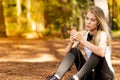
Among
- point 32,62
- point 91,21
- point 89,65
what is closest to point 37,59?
point 32,62

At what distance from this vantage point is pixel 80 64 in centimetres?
584

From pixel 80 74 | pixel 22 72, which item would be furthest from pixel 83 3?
pixel 80 74

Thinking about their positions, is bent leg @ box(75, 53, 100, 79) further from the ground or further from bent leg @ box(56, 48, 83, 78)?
the ground

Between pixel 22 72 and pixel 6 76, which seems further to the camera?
pixel 22 72

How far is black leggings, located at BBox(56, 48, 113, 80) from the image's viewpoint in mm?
5496

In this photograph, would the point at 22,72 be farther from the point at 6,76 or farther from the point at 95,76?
the point at 95,76

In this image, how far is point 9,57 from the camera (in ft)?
35.9

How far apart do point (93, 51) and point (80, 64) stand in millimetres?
454

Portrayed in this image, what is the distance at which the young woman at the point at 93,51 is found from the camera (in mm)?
5496

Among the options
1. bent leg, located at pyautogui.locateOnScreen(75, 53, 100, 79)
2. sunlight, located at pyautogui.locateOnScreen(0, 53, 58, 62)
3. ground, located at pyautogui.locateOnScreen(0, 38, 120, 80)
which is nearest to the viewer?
bent leg, located at pyautogui.locateOnScreen(75, 53, 100, 79)

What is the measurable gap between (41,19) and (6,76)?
88.3ft

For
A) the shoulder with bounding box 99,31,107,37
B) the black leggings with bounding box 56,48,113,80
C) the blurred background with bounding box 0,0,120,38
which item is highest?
the shoulder with bounding box 99,31,107,37

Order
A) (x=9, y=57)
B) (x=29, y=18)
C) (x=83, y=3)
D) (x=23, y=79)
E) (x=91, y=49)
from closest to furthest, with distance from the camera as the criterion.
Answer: (x=91, y=49) → (x=23, y=79) → (x=9, y=57) → (x=83, y=3) → (x=29, y=18)

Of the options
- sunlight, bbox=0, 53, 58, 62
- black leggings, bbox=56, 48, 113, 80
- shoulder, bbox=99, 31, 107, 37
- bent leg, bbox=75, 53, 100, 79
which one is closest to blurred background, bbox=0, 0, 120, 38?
sunlight, bbox=0, 53, 58, 62
